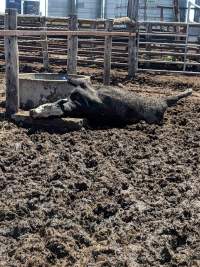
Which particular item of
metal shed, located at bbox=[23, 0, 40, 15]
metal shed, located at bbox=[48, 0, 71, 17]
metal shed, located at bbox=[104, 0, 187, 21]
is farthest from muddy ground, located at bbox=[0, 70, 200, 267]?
metal shed, located at bbox=[23, 0, 40, 15]

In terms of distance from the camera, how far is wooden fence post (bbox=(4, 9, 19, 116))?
7.18 metres

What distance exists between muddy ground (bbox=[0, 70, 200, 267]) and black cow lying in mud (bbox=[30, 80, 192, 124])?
0.23 metres

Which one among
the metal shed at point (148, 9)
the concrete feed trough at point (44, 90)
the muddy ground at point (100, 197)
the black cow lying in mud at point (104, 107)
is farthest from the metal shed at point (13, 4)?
the muddy ground at point (100, 197)

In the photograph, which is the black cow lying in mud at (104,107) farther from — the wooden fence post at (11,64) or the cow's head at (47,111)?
the wooden fence post at (11,64)

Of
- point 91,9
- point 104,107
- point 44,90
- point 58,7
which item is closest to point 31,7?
point 58,7

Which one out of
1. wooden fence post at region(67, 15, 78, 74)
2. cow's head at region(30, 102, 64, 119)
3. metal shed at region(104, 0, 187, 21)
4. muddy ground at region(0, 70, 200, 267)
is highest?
metal shed at region(104, 0, 187, 21)

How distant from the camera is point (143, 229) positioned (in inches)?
149

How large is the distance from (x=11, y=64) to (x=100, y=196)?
3373 millimetres

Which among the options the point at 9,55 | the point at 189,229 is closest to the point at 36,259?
the point at 189,229

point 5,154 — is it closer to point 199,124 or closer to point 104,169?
point 104,169

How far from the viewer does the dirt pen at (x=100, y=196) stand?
3.43 m

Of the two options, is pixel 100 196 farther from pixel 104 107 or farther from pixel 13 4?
pixel 13 4

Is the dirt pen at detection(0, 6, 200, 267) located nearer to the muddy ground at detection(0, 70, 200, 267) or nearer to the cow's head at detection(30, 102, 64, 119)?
the muddy ground at detection(0, 70, 200, 267)

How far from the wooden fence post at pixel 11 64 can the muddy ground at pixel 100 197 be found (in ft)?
1.66
